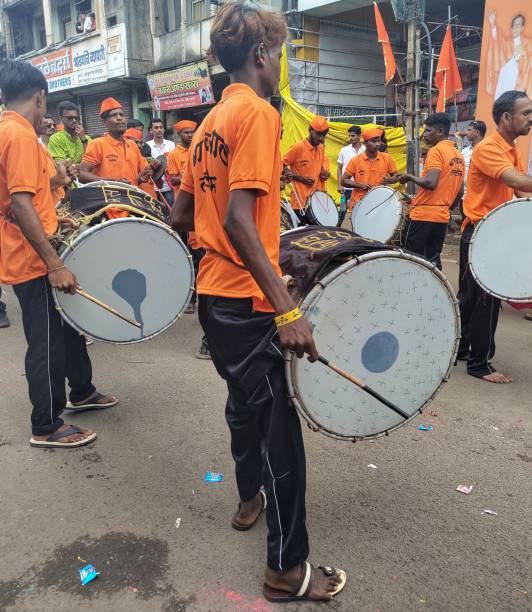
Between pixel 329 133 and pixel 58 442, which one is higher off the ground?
pixel 329 133

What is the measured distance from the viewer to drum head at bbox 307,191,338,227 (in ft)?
21.7

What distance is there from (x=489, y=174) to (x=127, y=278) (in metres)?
2.54

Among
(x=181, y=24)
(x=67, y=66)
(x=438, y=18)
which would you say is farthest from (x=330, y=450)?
(x=67, y=66)

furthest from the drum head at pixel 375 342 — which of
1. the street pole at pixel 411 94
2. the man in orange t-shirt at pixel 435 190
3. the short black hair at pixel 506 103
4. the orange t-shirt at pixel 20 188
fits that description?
the street pole at pixel 411 94

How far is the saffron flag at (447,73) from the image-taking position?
9.95 meters

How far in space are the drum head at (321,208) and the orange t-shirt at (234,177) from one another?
4783 millimetres

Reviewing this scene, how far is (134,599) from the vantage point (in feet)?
6.50

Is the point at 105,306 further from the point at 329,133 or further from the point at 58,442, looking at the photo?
the point at 329,133

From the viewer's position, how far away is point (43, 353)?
9.71ft

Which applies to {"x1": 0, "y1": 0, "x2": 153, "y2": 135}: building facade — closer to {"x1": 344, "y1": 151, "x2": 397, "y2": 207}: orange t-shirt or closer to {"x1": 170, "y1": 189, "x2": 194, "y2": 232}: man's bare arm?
{"x1": 344, "y1": 151, "x2": 397, "y2": 207}: orange t-shirt

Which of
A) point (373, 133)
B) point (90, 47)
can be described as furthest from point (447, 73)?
point (90, 47)

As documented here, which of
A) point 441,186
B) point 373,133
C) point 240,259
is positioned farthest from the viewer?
point 373,133

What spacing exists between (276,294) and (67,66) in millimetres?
22415

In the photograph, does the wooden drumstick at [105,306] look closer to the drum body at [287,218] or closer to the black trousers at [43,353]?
the black trousers at [43,353]
